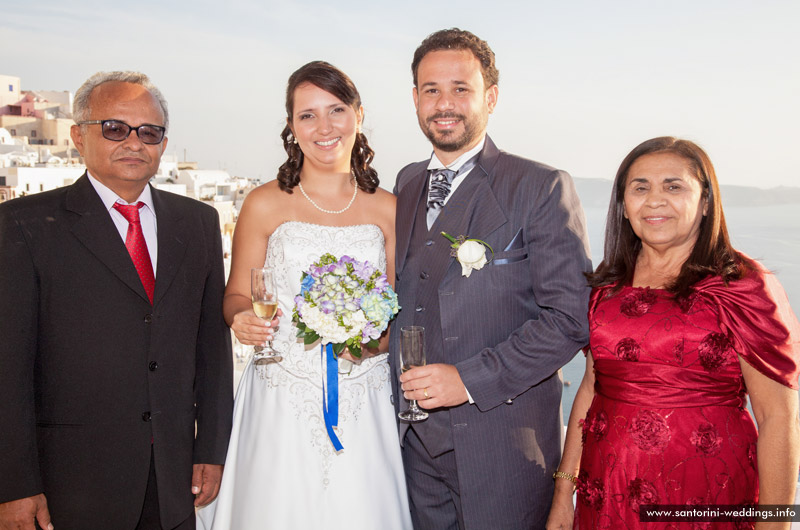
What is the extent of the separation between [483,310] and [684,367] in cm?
94

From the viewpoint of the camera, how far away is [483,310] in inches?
115

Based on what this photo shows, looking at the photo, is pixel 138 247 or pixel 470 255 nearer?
pixel 470 255

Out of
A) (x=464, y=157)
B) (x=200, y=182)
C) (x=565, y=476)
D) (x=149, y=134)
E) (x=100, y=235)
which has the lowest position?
(x=565, y=476)

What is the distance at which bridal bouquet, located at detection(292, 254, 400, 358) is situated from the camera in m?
2.73

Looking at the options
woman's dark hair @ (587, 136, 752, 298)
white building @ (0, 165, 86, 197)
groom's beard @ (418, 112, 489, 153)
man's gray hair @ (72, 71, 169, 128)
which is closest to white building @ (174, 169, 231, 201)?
white building @ (0, 165, 86, 197)

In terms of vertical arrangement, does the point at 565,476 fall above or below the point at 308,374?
below

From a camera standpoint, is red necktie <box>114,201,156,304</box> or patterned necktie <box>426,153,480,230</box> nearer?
red necktie <box>114,201,156,304</box>

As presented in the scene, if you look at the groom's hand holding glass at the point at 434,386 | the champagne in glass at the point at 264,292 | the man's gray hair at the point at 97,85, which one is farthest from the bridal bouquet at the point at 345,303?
the man's gray hair at the point at 97,85

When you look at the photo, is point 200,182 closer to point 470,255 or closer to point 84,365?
point 84,365

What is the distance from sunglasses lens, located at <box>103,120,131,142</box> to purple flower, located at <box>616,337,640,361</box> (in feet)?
8.56

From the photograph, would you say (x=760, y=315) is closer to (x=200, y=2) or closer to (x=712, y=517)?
(x=712, y=517)

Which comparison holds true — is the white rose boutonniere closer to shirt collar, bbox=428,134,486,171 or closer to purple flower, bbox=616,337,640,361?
shirt collar, bbox=428,134,486,171

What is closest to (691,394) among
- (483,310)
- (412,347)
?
(483,310)

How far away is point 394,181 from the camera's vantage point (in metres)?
3.95
